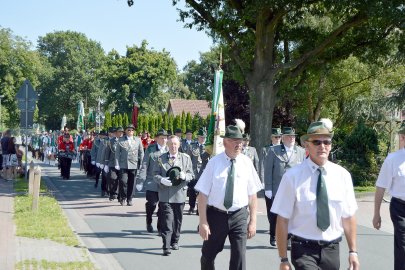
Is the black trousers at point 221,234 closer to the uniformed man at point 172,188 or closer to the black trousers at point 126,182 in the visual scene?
the uniformed man at point 172,188

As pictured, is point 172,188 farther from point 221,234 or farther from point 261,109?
point 261,109

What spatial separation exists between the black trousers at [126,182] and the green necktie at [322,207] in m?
11.3

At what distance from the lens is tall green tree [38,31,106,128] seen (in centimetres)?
9006

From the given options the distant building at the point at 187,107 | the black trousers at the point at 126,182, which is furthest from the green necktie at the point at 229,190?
the distant building at the point at 187,107

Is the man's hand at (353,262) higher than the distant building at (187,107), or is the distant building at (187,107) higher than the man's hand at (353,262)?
the distant building at (187,107)

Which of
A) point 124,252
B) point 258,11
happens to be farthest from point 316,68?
point 124,252

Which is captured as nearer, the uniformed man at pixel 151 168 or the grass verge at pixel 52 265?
the grass verge at pixel 52 265

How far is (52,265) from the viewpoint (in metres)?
8.10

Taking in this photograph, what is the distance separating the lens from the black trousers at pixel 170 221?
31.2 feet

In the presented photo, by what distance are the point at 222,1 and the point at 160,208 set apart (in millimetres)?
12512

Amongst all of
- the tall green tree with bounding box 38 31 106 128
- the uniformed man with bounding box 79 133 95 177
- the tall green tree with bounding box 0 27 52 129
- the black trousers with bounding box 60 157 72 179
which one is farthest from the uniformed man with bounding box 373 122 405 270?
the tall green tree with bounding box 38 31 106 128

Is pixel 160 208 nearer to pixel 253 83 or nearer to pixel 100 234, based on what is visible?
pixel 100 234

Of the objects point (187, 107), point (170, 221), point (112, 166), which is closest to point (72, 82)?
point (187, 107)

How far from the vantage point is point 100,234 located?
1138 cm
